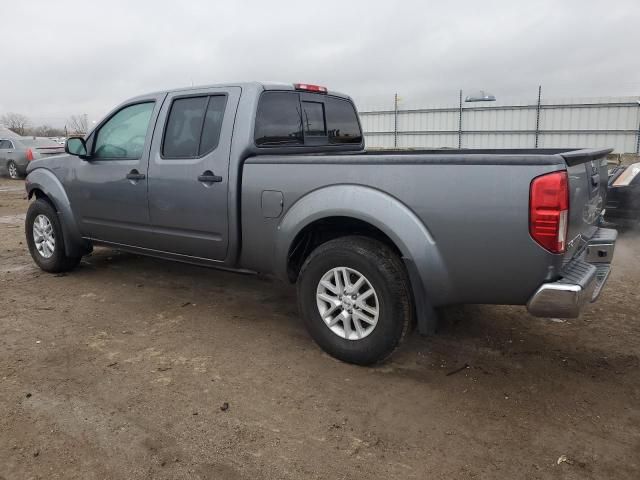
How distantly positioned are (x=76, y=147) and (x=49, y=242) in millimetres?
1240

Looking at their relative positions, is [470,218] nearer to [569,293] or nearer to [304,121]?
[569,293]

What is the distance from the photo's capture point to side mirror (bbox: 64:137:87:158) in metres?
4.80

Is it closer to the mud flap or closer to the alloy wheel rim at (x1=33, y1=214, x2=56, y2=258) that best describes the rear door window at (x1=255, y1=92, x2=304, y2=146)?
the mud flap

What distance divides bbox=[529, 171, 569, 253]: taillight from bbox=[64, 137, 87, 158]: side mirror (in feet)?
13.2

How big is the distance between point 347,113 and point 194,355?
9.03ft

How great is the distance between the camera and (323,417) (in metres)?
2.82

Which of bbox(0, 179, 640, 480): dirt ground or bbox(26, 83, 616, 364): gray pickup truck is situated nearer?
bbox(0, 179, 640, 480): dirt ground

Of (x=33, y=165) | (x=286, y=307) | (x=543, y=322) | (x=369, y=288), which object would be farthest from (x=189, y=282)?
(x=543, y=322)

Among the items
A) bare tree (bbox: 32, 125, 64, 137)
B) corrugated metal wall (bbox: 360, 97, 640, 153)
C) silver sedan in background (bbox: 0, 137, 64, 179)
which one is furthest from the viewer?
bare tree (bbox: 32, 125, 64, 137)

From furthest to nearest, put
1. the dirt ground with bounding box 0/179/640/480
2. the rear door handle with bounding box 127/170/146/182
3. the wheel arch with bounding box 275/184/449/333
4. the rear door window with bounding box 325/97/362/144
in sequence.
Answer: the rear door window with bounding box 325/97/362/144, the rear door handle with bounding box 127/170/146/182, the wheel arch with bounding box 275/184/449/333, the dirt ground with bounding box 0/179/640/480

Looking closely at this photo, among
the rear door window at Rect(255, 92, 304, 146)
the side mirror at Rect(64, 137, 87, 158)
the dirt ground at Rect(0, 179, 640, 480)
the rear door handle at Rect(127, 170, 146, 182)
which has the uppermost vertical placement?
the rear door window at Rect(255, 92, 304, 146)

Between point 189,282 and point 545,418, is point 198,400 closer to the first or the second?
point 545,418

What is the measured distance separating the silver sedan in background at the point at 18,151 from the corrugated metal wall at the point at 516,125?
1169 cm

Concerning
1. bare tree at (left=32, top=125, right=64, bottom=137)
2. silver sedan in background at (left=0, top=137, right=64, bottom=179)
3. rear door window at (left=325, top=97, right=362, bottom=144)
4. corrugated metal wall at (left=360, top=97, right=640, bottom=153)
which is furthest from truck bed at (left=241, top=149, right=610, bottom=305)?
bare tree at (left=32, top=125, right=64, bottom=137)
